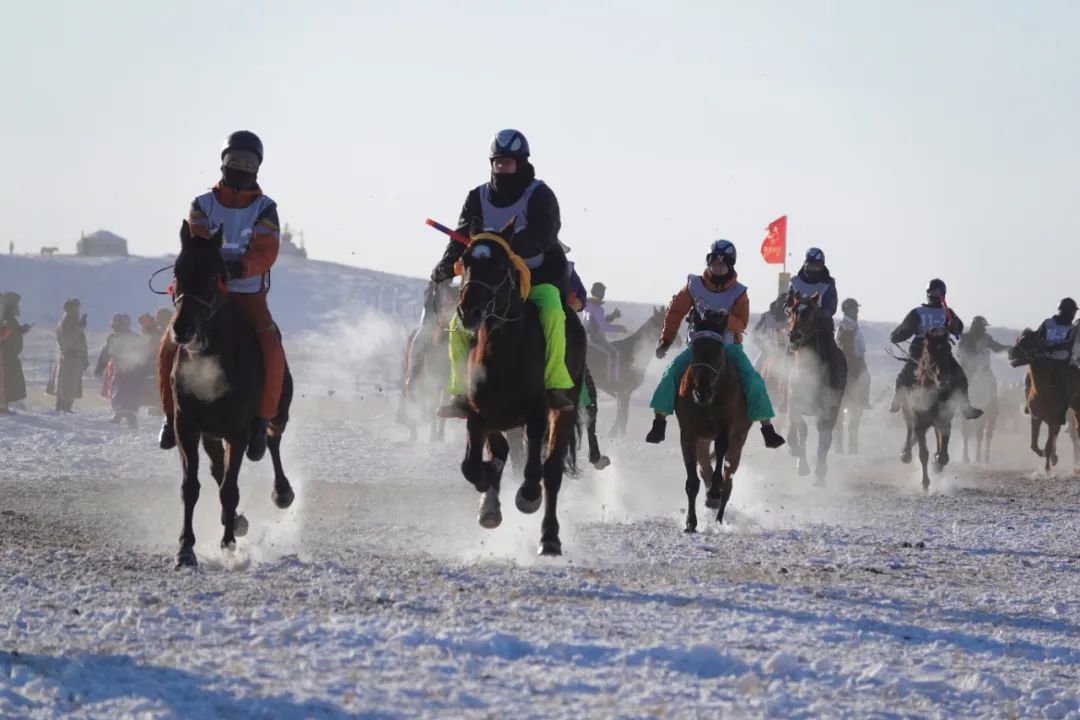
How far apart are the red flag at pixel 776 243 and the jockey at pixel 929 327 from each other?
10.1 m

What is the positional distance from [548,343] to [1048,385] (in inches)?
671

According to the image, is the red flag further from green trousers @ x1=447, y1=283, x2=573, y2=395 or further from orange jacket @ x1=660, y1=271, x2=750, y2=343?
green trousers @ x1=447, y1=283, x2=573, y2=395

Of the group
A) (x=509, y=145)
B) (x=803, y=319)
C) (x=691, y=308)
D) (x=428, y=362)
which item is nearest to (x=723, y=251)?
(x=691, y=308)

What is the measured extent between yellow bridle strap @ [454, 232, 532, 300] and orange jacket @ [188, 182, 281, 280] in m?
1.36

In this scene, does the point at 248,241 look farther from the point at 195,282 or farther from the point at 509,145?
the point at 509,145

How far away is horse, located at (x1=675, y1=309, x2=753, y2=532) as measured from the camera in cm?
1487

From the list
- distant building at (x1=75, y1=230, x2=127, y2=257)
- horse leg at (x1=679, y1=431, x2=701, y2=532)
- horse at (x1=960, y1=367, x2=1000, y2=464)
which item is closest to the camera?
horse leg at (x1=679, y1=431, x2=701, y2=532)

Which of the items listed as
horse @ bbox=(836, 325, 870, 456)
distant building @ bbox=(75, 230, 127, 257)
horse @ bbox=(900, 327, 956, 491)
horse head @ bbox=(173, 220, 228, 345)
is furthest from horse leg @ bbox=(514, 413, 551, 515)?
distant building @ bbox=(75, 230, 127, 257)

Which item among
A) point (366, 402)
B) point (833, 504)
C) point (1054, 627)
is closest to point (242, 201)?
point (1054, 627)

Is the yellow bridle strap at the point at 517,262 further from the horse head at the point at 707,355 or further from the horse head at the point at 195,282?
the horse head at the point at 707,355

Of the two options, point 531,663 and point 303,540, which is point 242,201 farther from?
point 531,663

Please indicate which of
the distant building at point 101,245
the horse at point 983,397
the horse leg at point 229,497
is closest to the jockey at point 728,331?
the horse leg at point 229,497

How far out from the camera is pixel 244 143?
1189cm

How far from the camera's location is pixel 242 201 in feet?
38.8
